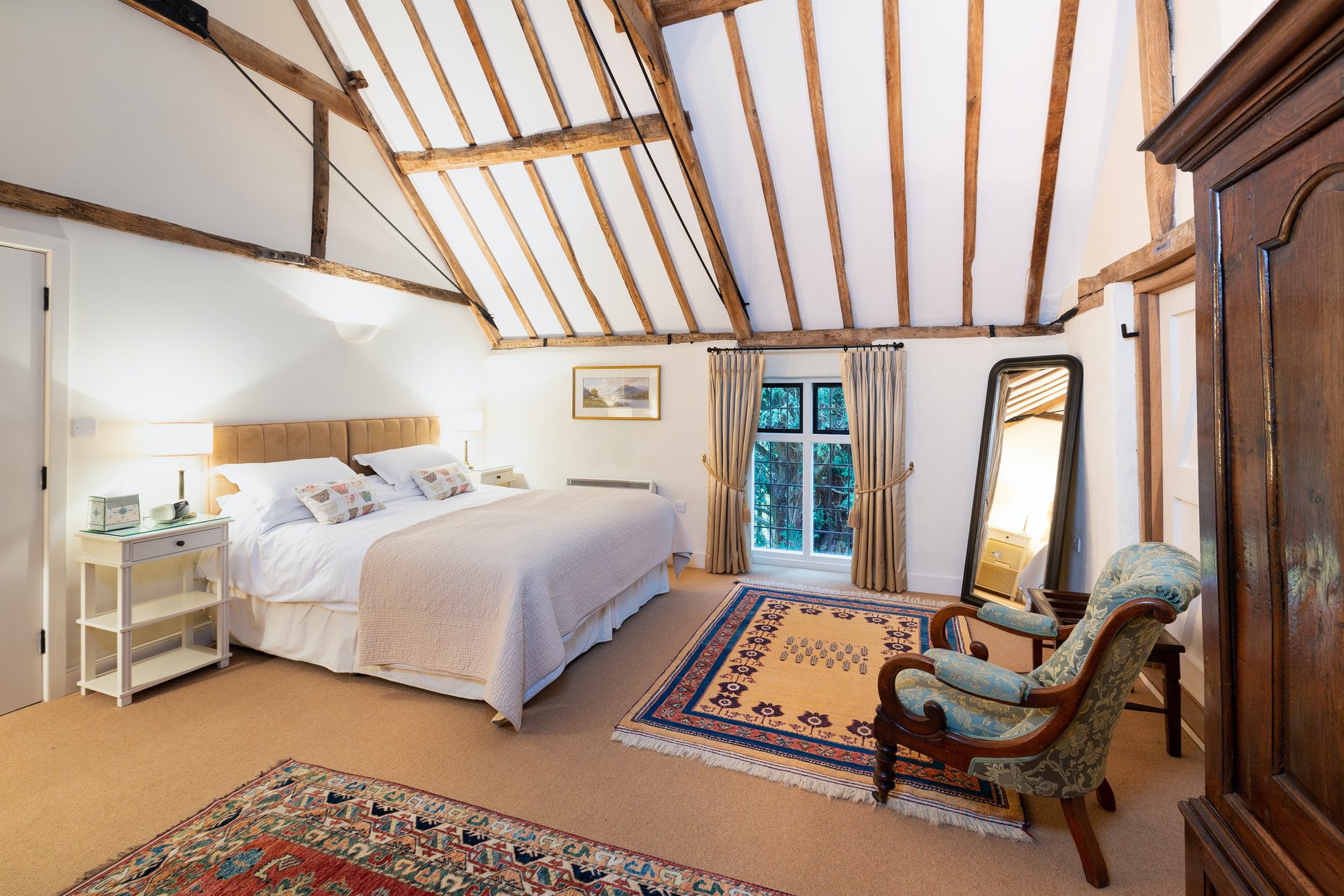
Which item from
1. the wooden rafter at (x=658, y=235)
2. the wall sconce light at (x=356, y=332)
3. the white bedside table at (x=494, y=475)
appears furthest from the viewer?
the white bedside table at (x=494, y=475)

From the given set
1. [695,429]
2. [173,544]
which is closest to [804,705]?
[695,429]

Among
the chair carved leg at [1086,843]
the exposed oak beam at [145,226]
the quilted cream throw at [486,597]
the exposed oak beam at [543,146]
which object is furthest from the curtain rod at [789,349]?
the chair carved leg at [1086,843]

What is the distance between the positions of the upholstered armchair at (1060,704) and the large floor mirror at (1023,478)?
2.21 m

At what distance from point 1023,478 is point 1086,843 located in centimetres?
305

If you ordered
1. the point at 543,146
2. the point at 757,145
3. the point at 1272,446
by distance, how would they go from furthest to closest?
the point at 543,146 < the point at 757,145 < the point at 1272,446

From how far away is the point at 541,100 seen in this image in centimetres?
430

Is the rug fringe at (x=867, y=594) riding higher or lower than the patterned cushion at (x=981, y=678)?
lower

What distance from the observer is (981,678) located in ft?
6.64

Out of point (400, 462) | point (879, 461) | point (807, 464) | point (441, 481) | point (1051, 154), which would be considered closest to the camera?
point (1051, 154)

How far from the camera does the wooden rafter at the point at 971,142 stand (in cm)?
324

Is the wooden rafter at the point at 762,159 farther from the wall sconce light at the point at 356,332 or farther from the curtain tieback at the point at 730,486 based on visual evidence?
the wall sconce light at the point at 356,332

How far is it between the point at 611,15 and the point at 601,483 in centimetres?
385

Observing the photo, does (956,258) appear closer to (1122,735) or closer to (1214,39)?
(1214,39)

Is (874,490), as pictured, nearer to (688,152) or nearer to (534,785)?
(688,152)
